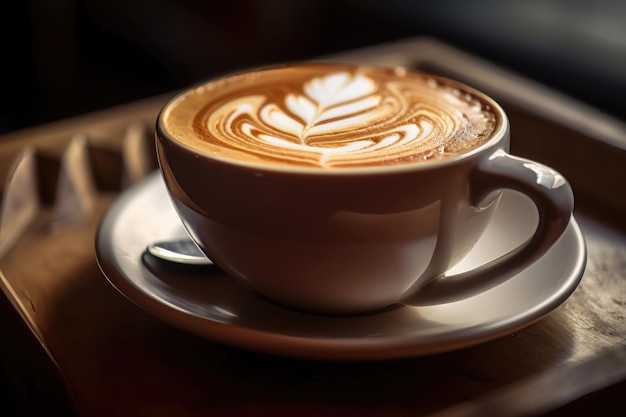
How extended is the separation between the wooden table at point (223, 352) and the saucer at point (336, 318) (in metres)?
0.02

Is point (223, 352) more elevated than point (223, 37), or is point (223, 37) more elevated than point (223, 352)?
point (223, 352)

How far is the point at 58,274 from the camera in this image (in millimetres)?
557

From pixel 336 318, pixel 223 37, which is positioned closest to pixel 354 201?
pixel 336 318

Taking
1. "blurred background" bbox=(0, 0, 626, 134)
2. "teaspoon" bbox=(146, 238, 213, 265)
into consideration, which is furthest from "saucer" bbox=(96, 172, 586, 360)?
"blurred background" bbox=(0, 0, 626, 134)

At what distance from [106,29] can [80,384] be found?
2.23 metres

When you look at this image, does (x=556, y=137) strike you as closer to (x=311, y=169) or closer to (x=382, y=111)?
(x=382, y=111)

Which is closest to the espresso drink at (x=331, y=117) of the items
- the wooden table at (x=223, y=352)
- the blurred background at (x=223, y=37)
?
the wooden table at (x=223, y=352)

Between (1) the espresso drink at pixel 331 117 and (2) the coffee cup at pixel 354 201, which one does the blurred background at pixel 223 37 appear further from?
(2) the coffee cup at pixel 354 201

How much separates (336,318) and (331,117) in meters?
0.16

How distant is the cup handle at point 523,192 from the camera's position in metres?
0.42

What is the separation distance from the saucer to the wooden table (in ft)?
0.07

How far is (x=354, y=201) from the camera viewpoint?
418 millimetres

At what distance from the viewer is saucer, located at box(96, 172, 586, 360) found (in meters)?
0.41

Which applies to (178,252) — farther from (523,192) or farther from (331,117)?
(523,192)
